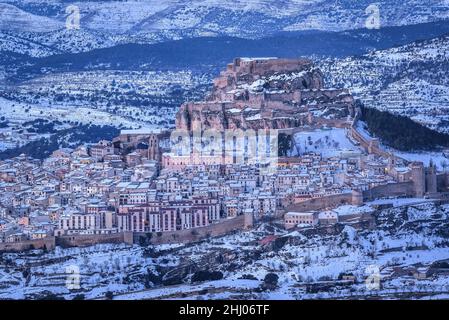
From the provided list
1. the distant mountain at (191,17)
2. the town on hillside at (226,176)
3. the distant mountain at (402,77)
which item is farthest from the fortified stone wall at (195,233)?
the distant mountain at (191,17)

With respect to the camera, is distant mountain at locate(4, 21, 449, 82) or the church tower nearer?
the church tower

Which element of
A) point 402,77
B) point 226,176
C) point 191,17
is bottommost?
point 226,176

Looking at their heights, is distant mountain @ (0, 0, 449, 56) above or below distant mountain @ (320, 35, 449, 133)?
above

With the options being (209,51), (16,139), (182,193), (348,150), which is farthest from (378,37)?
(182,193)

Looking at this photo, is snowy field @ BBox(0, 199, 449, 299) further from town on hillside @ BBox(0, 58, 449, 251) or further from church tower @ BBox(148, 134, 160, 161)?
church tower @ BBox(148, 134, 160, 161)

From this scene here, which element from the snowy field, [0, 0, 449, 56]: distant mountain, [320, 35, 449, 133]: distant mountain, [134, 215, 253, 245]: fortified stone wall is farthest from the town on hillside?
[0, 0, 449, 56]: distant mountain

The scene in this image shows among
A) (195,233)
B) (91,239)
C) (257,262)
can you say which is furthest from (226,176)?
(257,262)

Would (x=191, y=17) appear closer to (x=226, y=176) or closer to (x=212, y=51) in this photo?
(x=212, y=51)
